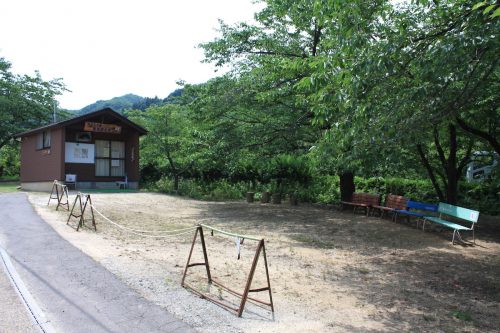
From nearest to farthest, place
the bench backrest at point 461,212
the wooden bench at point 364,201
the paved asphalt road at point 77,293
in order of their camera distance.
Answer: the paved asphalt road at point 77,293, the bench backrest at point 461,212, the wooden bench at point 364,201

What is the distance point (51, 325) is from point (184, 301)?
56.6 inches

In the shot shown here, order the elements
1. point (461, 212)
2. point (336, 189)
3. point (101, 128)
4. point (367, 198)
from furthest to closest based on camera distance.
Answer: point (101, 128) < point (336, 189) < point (367, 198) < point (461, 212)

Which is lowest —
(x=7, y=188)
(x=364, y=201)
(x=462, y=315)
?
(x=462, y=315)

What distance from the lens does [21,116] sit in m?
32.0

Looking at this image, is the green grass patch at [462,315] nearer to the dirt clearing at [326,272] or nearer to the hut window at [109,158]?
the dirt clearing at [326,272]

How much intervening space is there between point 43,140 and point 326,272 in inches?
805

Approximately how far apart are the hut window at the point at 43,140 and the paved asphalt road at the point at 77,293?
15.5m

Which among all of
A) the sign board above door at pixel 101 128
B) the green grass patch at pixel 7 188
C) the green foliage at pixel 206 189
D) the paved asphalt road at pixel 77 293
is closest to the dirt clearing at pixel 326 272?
the paved asphalt road at pixel 77 293

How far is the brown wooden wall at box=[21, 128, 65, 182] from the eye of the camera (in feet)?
67.0

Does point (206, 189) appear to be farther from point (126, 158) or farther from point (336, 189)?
point (336, 189)

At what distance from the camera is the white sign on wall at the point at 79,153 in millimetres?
21062

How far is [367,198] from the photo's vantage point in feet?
45.3

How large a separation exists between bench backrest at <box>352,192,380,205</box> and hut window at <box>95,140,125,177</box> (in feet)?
46.8

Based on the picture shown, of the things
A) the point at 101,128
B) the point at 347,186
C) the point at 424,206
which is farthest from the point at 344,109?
the point at 101,128
